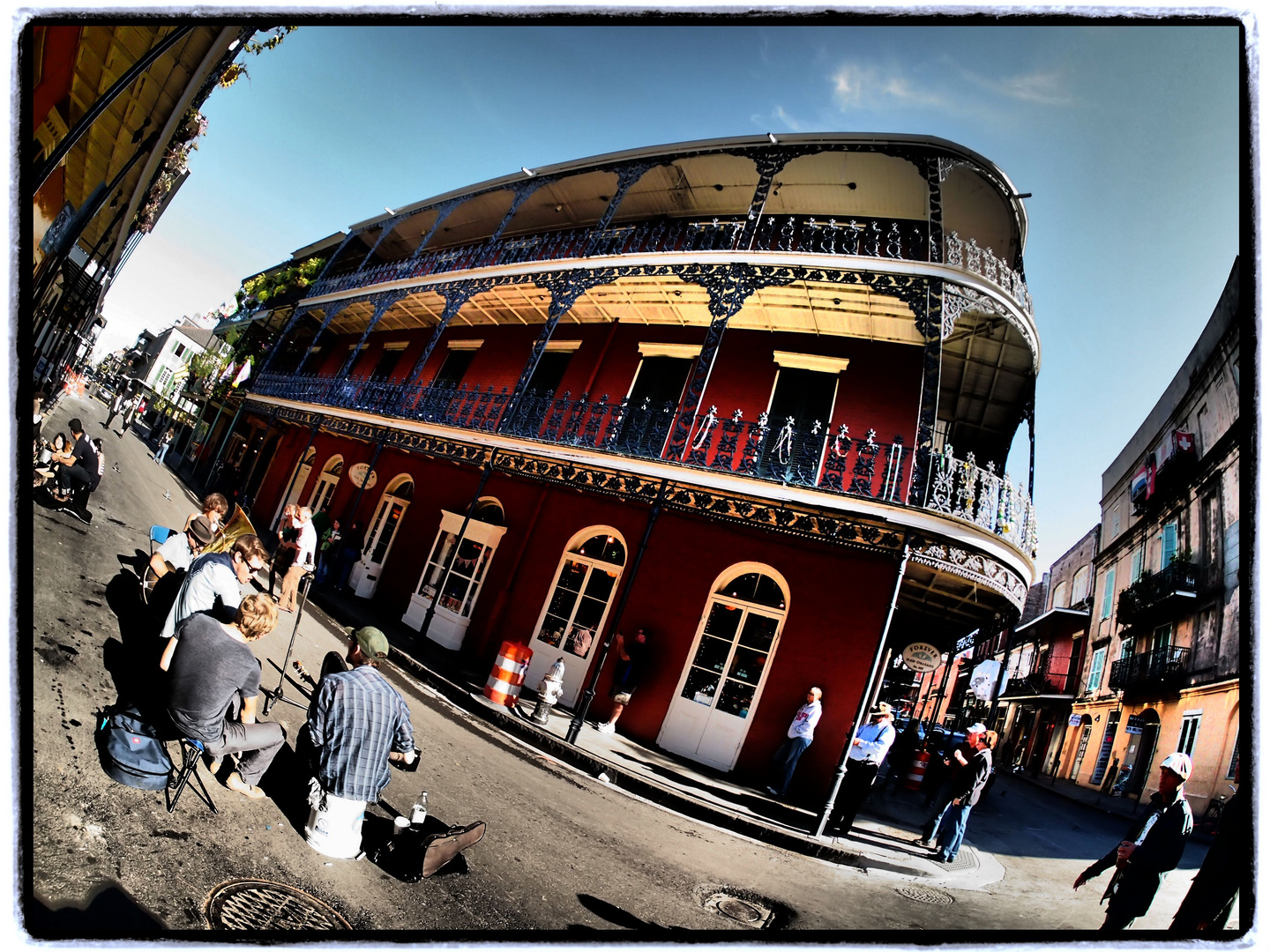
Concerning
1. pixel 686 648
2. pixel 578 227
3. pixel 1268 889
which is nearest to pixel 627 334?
pixel 578 227

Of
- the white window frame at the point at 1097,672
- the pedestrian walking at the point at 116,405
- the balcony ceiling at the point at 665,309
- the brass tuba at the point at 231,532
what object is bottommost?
the brass tuba at the point at 231,532

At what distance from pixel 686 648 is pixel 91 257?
591cm

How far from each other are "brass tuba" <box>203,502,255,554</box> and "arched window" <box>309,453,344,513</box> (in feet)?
5.14

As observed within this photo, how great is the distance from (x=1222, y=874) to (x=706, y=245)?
6.51 m

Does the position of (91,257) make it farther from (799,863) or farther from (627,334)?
(799,863)

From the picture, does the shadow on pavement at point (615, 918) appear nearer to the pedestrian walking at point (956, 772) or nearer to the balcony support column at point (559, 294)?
the balcony support column at point (559, 294)

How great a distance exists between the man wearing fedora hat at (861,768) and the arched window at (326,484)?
5.60m

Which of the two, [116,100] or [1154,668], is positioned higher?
[116,100]

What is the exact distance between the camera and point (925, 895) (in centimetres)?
328

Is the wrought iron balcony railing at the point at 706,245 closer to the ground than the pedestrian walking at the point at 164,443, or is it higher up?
higher up

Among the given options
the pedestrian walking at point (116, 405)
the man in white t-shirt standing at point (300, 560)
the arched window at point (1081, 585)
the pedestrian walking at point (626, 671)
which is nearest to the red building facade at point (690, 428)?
the pedestrian walking at point (626, 671)

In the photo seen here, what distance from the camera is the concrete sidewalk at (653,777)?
13.1 feet

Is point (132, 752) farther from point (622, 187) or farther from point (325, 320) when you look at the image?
point (622, 187)

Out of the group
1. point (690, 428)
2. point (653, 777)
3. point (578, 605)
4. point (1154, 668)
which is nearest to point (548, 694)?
point (578, 605)
